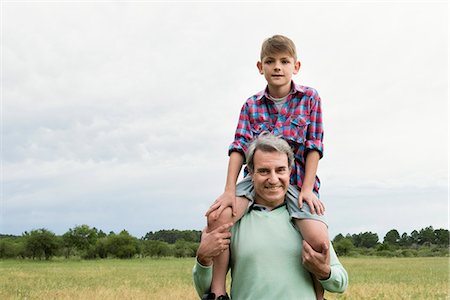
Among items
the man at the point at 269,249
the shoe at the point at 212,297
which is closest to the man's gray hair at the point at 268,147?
the man at the point at 269,249

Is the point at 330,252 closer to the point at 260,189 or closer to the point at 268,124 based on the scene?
the point at 260,189

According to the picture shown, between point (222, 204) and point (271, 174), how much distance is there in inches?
15.8

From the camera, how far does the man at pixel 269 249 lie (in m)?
3.80

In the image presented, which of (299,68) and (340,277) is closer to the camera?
(340,277)

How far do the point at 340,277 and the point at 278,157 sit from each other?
2.90 feet

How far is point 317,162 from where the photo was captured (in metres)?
4.21

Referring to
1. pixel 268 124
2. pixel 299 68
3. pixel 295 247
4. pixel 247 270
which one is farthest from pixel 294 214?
pixel 299 68

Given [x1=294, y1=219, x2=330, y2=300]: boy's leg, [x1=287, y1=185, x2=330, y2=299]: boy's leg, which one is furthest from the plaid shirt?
[x1=294, y1=219, x2=330, y2=300]: boy's leg

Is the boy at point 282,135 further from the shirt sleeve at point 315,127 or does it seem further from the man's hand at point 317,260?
the man's hand at point 317,260

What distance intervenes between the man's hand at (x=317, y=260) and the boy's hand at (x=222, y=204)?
1.76ft

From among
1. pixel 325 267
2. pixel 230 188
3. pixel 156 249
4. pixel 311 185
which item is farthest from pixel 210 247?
pixel 156 249

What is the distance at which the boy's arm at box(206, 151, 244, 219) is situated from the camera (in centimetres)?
394

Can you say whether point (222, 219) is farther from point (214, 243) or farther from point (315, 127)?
point (315, 127)

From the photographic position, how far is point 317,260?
3.70 meters
